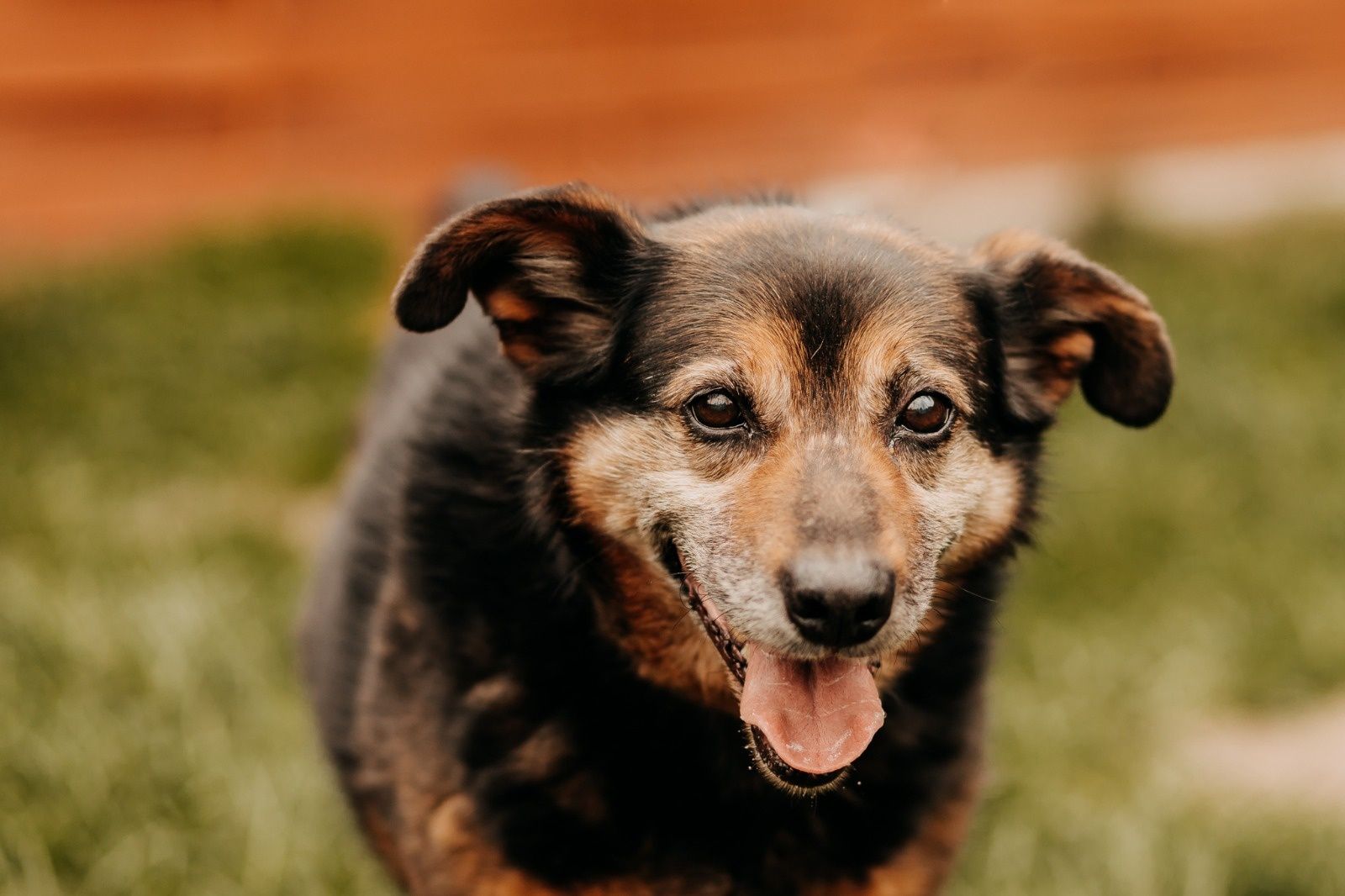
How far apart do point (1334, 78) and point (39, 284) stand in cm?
917

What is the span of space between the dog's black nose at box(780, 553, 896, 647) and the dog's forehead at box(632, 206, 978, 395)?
45 centimetres

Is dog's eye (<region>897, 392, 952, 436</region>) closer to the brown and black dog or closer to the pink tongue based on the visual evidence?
the brown and black dog

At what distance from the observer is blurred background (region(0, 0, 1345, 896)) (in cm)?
377

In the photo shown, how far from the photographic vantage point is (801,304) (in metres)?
2.58

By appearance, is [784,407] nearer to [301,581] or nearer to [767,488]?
[767,488]

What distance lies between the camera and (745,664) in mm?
2504

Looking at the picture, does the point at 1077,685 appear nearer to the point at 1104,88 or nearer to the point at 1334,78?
the point at 1104,88

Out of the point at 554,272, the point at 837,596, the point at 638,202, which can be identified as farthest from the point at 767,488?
the point at 638,202

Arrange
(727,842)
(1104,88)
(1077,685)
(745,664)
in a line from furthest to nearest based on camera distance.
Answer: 1. (1104,88)
2. (1077,685)
3. (727,842)
4. (745,664)

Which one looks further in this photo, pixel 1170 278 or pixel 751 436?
pixel 1170 278

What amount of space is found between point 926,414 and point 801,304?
329mm

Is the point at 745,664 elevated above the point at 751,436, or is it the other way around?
the point at 751,436

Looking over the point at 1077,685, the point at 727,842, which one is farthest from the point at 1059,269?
the point at 1077,685

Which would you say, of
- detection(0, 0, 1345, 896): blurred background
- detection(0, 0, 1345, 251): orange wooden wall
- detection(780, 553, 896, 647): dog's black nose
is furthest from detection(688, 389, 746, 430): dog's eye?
detection(0, 0, 1345, 251): orange wooden wall
